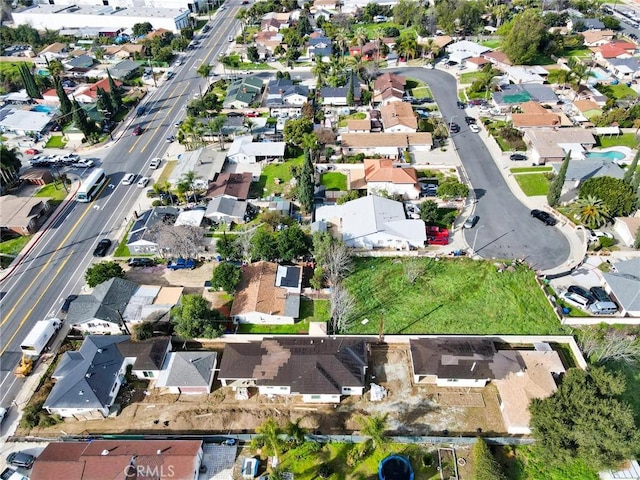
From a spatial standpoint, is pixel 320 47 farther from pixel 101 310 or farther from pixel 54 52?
pixel 101 310

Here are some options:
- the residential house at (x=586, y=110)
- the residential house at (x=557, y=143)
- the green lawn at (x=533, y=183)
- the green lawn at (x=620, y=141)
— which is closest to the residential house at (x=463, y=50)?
the residential house at (x=586, y=110)

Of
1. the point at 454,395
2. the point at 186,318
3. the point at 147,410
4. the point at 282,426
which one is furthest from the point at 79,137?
the point at 454,395

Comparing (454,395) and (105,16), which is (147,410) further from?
(105,16)

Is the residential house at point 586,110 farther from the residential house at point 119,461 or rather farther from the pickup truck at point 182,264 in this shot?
the residential house at point 119,461

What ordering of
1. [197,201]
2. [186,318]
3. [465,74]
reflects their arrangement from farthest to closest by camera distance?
[465,74]
[197,201]
[186,318]

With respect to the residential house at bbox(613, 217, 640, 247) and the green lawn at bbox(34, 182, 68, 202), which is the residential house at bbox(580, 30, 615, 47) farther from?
the green lawn at bbox(34, 182, 68, 202)

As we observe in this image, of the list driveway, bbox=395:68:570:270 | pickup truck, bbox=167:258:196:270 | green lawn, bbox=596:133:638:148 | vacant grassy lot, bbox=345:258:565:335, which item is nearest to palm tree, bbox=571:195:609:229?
driveway, bbox=395:68:570:270
